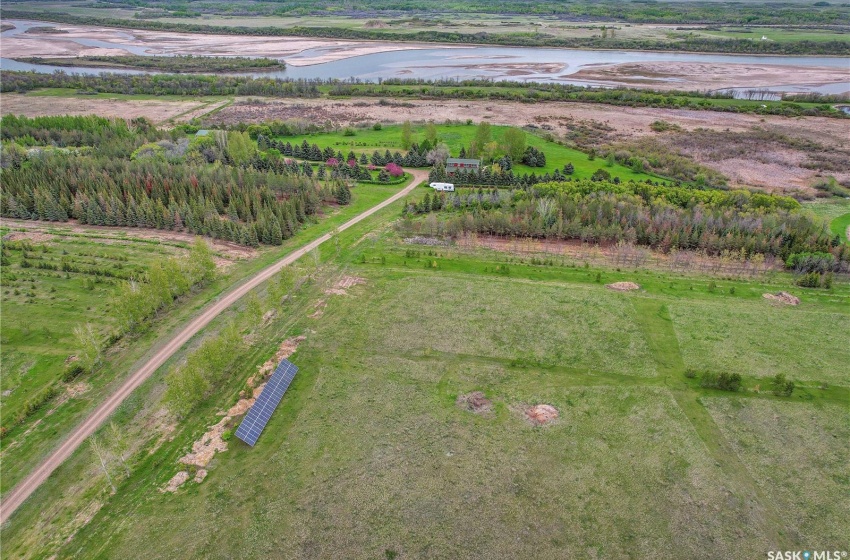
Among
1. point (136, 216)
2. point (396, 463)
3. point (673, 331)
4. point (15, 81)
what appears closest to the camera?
point (396, 463)

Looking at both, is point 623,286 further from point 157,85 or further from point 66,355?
point 157,85

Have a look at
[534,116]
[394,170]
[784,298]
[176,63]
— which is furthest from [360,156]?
[176,63]

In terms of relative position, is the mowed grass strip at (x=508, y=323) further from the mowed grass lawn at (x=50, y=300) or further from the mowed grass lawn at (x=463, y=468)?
the mowed grass lawn at (x=50, y=300)

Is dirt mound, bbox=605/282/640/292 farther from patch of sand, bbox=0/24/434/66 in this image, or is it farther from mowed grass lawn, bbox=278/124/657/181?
patch of sand, bbox=0/24/434/66

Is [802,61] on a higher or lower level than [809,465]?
higher

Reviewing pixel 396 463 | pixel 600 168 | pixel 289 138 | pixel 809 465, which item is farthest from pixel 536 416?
pixel 289 138

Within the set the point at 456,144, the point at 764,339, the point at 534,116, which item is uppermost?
the point at 534,116

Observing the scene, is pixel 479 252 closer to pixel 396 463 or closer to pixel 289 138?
pixel 396 463

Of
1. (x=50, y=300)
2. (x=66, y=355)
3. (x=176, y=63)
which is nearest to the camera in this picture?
(x=66, y=355)
